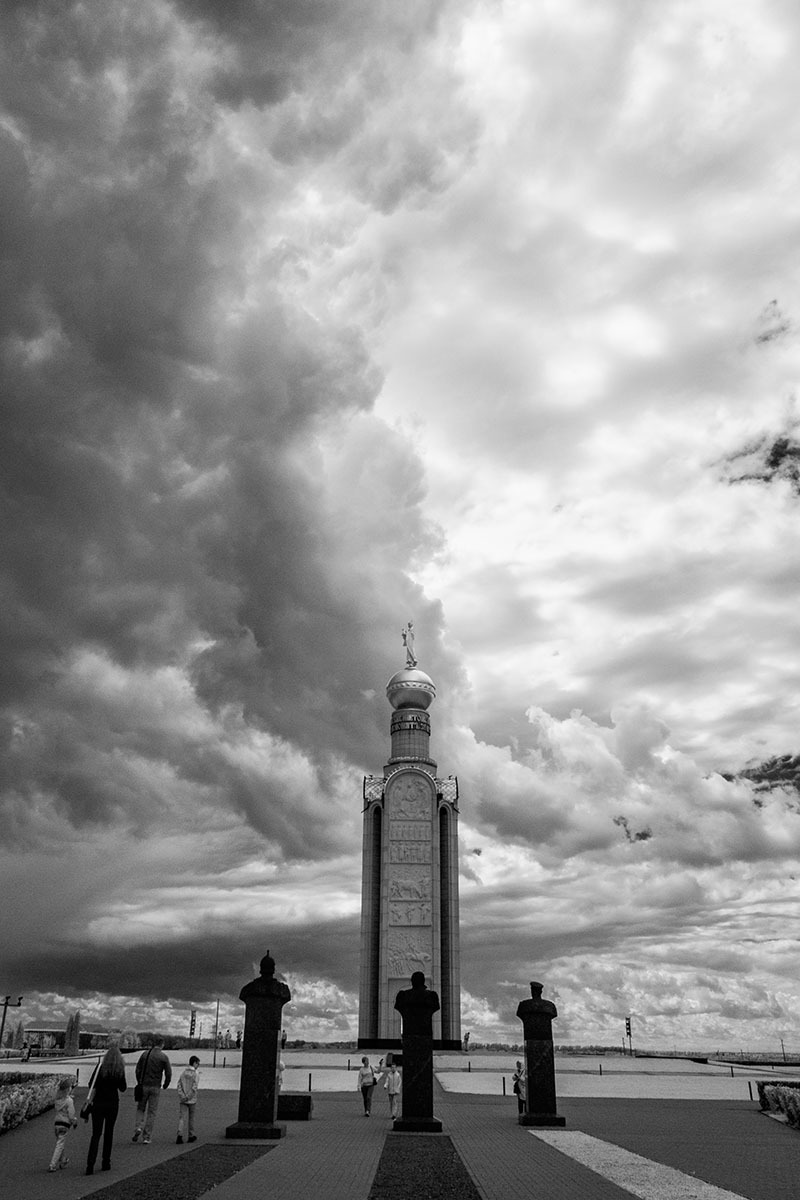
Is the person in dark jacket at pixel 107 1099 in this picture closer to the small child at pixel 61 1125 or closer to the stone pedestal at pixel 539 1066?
the small child at pixel 61 1125

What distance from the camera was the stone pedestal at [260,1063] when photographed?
20.8 m

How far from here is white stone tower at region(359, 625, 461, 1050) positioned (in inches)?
2837

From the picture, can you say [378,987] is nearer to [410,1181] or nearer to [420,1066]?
[420,1066]

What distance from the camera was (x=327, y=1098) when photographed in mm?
36688

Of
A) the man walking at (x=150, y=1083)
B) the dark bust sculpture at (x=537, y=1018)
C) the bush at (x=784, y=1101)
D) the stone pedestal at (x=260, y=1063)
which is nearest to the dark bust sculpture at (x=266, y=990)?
the stone pedestal at (x=260, y=1063)

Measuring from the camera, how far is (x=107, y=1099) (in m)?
16.5

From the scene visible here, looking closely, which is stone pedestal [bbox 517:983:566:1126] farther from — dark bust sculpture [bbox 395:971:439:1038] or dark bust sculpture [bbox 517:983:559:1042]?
dark bust sculpture [bbox 395:971:439:1038]

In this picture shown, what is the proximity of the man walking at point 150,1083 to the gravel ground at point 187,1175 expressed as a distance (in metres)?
1.54

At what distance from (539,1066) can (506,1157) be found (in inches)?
297

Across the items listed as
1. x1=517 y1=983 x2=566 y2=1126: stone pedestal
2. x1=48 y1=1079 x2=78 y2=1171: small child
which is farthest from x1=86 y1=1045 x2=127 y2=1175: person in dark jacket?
x1=517 y1=983 x2=566 y2=1126: stone pedestal

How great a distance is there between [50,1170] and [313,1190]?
5.04 meters

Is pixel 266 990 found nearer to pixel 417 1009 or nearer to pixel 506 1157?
pixel 417 1009

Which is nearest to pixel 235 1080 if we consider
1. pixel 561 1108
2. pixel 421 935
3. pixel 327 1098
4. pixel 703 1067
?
pixel 327 1098

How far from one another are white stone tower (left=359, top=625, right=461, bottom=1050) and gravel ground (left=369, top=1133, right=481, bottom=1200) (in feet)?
175
